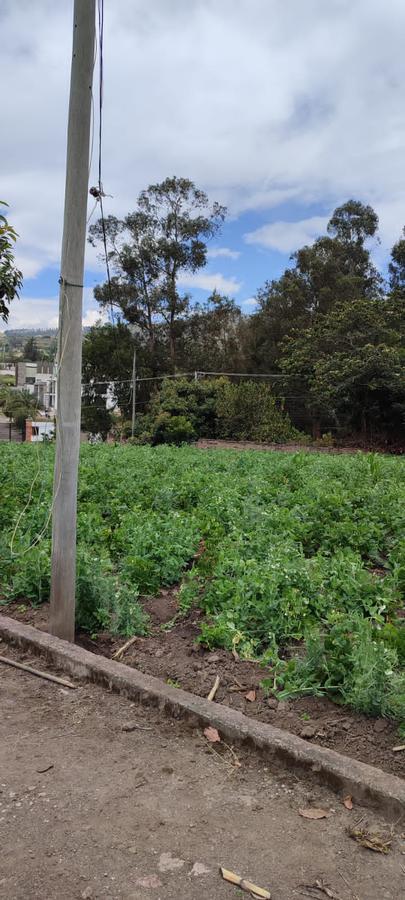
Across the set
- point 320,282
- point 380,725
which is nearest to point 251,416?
point 320,282

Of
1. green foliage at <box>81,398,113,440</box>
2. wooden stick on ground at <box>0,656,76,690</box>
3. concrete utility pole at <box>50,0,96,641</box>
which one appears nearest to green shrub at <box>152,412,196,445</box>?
green foliage at <box>81,398,113,440</box>

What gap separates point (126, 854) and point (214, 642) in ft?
5.10

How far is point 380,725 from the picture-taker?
2.76 meters

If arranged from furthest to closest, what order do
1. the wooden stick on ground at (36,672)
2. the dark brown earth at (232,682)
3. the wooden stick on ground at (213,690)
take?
the wooden stick on ground at (36,672) → the wooden stick on ground at (213,690) → the dark brown earth at (232,682)

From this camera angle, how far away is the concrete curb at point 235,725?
→ 2.33 metres

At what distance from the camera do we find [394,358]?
64.1 ft

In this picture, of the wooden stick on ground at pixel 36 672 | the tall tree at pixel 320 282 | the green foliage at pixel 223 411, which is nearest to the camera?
the wooden stick on ground at pixel 36 672

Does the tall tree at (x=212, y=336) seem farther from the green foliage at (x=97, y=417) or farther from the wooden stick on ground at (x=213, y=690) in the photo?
the wooden stick on ground at (x=213, y=690)

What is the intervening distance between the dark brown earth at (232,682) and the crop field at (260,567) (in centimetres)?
7

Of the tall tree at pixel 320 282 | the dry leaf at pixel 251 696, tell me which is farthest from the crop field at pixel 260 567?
the tall tree at pixel 320 282

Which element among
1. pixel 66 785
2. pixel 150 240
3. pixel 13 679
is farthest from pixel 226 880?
pixel 150 240

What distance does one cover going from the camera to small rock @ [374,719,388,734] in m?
2.75

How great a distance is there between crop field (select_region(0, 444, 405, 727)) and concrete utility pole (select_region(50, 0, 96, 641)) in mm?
Answer: 266

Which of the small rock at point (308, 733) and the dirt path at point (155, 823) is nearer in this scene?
the dirt path at point (155, 823)
